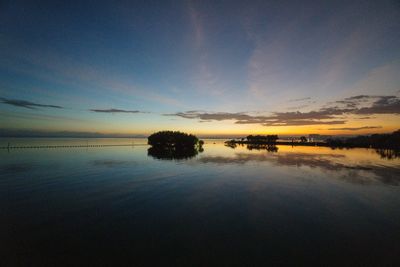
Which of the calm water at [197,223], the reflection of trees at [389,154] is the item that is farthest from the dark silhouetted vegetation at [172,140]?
the calm water at [197,223]

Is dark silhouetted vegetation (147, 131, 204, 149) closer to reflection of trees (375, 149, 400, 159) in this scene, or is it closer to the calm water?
reflection of trees (375, 149, 400, 159)

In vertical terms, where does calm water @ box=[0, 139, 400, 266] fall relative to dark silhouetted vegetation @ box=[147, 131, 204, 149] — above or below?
below

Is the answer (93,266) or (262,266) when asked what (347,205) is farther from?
(93,266)

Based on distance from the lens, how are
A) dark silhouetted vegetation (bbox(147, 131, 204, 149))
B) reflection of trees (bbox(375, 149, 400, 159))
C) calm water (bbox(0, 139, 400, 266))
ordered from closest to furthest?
calm water (bbox(0, 139, 400, 266)) < reflection of trees (bbox(375, 149, 400, 159)) < dark silhouetted vegetation (bbox(147, 131, 204, 149))

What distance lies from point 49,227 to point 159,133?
355 feet

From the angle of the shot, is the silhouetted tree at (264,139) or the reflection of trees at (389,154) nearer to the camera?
the reflection of trees at (389,154)

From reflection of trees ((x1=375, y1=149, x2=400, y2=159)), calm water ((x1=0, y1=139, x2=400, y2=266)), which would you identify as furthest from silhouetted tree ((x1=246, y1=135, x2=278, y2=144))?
calm water ((x1=0, y1=139, x2=400, y2=266))

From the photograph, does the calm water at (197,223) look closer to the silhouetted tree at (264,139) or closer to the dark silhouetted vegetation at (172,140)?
the dark silhouetted vegetation at (172,140)

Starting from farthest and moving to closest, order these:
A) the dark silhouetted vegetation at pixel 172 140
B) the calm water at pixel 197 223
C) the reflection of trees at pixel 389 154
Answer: the dark silhouetted vegetation at pixel 172 140
the reflection of trees at pixel 389 154
the calm water at pixel 197 223

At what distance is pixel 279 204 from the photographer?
19312 millimetres

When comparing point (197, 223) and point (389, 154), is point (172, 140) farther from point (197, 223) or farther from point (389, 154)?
point (197, 223)

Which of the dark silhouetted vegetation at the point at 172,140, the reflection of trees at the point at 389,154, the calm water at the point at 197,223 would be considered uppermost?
the dark silhouetted vegetation at the point at 172,140

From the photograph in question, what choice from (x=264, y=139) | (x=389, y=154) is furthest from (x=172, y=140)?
(x=264, y=139)

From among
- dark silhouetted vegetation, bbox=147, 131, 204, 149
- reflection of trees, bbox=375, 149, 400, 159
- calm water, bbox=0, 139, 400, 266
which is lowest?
calm water, bbox=0, 139, 400, 266
